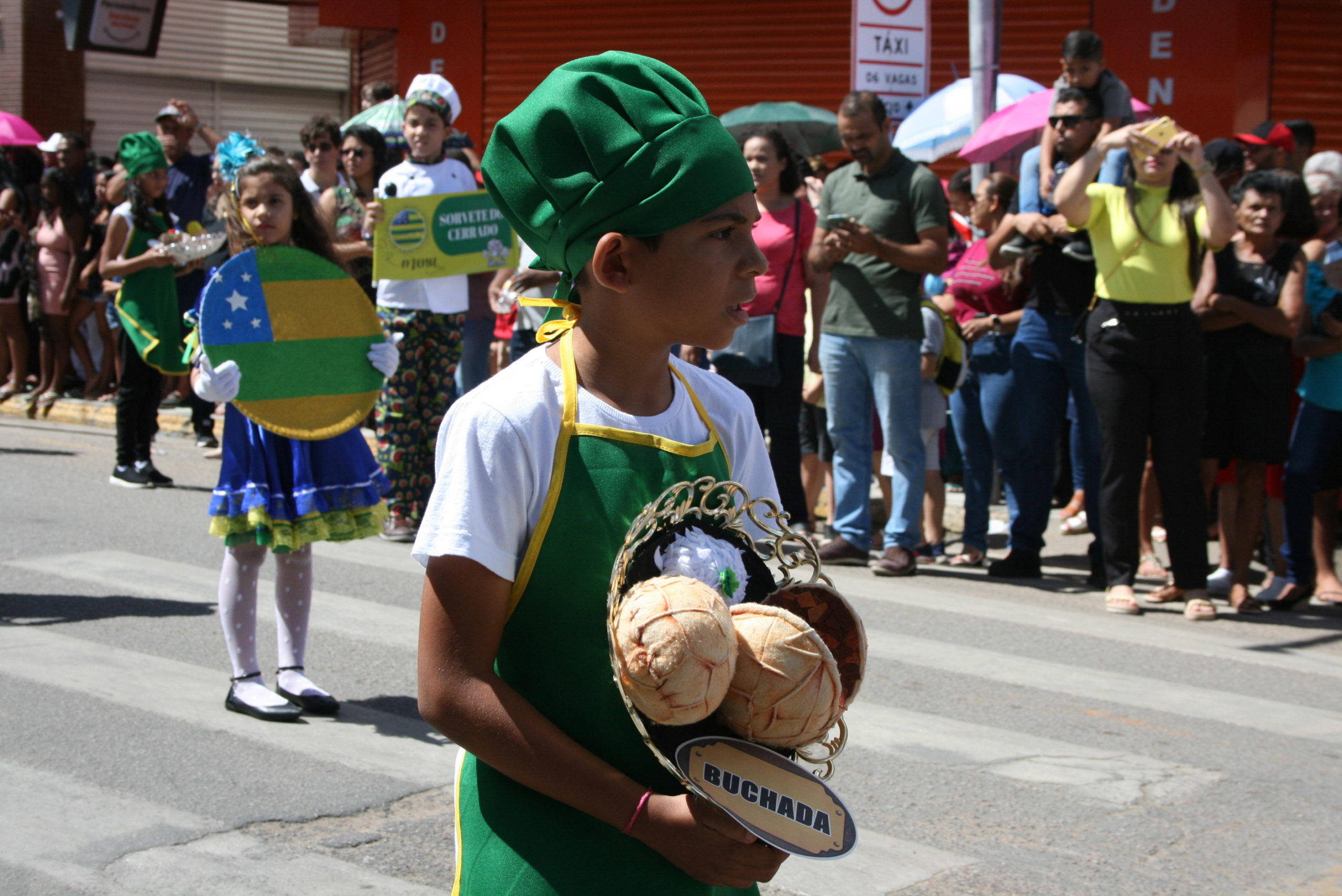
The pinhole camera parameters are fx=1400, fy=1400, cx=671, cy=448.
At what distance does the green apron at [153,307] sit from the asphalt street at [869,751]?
1.98 m

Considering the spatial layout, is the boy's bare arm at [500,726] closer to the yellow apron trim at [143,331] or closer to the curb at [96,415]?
the yellow apron trim at [143,331]

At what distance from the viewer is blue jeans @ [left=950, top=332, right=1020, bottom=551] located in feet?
25.9

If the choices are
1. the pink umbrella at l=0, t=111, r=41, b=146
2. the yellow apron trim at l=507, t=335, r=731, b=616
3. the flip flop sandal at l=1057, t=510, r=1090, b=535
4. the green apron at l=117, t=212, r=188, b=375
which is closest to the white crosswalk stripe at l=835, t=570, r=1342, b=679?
the flip flop sandal at l=1057, t=510, r=1090, b=535

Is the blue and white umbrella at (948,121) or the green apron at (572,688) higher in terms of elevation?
the blue and white umbrella at (948,121)

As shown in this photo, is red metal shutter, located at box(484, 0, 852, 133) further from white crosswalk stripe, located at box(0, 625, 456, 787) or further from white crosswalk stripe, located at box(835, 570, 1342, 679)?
white crosswalk stripe, located at box(0, 625, 456, 787)

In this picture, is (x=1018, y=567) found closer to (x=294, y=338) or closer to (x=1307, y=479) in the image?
(x=1307, y=479)

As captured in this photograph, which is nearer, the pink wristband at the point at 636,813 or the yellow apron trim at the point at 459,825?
the pink wristband at the point at 636,813

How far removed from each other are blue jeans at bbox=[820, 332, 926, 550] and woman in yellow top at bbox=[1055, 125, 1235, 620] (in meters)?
1.07

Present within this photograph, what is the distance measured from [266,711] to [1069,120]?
16.0 feet

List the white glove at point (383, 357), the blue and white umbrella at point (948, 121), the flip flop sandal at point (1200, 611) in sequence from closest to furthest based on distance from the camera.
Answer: the white glove at point (383, 357) < the flip flop sandal at point (1200, 611) < the blue and white umbrella at point (948, 121)

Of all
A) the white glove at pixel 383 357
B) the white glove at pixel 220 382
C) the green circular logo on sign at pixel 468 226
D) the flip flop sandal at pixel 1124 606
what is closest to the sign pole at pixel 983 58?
the green circular logo on sign at pixel 468 226

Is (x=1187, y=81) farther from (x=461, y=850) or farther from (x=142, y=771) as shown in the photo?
(x=461, y=850)

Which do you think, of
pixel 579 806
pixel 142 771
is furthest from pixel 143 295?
pixel 579 806

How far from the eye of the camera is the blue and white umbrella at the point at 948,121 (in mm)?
12453
